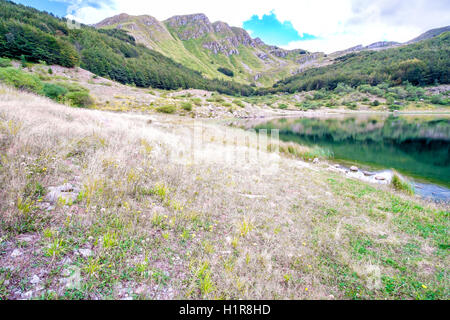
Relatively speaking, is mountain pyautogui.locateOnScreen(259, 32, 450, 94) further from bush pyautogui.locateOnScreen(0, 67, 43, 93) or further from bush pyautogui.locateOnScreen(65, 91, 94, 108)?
bush pyautogui.locateOnScreen(0, 67, 43, 93)

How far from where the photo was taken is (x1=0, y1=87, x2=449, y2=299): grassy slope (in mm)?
2492

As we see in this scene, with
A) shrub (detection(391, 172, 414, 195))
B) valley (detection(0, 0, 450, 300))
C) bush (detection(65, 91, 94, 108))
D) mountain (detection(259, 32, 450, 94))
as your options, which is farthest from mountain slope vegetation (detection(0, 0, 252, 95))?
shrub (detection(391, 172, 414, 195))

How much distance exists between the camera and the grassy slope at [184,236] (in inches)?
98.1

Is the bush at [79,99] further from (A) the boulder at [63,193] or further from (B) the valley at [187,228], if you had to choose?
(A) the boulder at [63,193]

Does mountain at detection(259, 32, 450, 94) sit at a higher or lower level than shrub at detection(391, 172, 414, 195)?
higher

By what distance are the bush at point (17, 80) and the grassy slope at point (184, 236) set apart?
13.5 m

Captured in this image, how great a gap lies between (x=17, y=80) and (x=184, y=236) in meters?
22.8

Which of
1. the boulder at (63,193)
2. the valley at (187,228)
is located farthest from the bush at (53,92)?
the boulder at (63,193)

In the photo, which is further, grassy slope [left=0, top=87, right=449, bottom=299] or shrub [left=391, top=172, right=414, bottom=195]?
shrub [left=391, top=172, right=414, bottom=195]

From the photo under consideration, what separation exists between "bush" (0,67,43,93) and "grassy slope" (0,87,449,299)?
13.5 meters

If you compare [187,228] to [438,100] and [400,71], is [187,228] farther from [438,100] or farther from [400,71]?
[400,71]

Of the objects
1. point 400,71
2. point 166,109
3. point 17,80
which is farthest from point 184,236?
point 400,71

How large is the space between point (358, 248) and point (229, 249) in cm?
309
